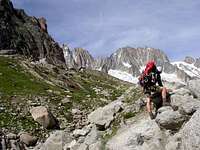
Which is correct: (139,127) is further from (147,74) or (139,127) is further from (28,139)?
(28,139)

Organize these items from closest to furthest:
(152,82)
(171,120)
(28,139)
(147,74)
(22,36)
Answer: (171,120) → (147,74) → (152,82) → (28,139) → (22,36)

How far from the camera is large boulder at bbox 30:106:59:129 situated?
138ft

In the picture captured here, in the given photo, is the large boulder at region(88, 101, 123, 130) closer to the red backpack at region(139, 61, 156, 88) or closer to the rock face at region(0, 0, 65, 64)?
the red backpack at region(139, 61, 156, 88)

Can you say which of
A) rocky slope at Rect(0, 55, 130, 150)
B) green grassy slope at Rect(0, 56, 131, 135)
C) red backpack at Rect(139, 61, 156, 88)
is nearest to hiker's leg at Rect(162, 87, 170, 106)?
red backpack at Rect(139, 61, 156, 88)

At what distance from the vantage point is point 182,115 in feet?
69.8

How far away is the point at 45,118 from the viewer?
139 ft

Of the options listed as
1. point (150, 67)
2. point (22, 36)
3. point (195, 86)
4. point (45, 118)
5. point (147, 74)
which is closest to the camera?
point (150, 67)

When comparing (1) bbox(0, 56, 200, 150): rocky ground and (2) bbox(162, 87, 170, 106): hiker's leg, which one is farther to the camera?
(2) bbox(162, 87, 170, 106): hiker's leg

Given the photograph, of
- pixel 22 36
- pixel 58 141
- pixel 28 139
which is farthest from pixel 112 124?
pixel 22 36

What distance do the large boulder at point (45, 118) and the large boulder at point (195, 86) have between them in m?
20.6

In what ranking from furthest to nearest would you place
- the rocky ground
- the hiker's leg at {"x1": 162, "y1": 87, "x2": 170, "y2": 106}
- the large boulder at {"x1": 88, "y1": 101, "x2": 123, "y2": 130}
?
1. the large boulder at {"x1": 88, "y1": 101, "x2": 123, "y2": 130}
2. the hiker's leg at {"x1": 162, "y1": 87, "x2": 170, "y2": 106}
3. the rocky ground

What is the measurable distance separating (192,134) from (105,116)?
28.8 feet

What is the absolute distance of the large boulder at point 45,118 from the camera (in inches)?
1651

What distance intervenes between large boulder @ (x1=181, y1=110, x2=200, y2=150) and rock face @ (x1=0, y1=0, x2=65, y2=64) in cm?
9902
